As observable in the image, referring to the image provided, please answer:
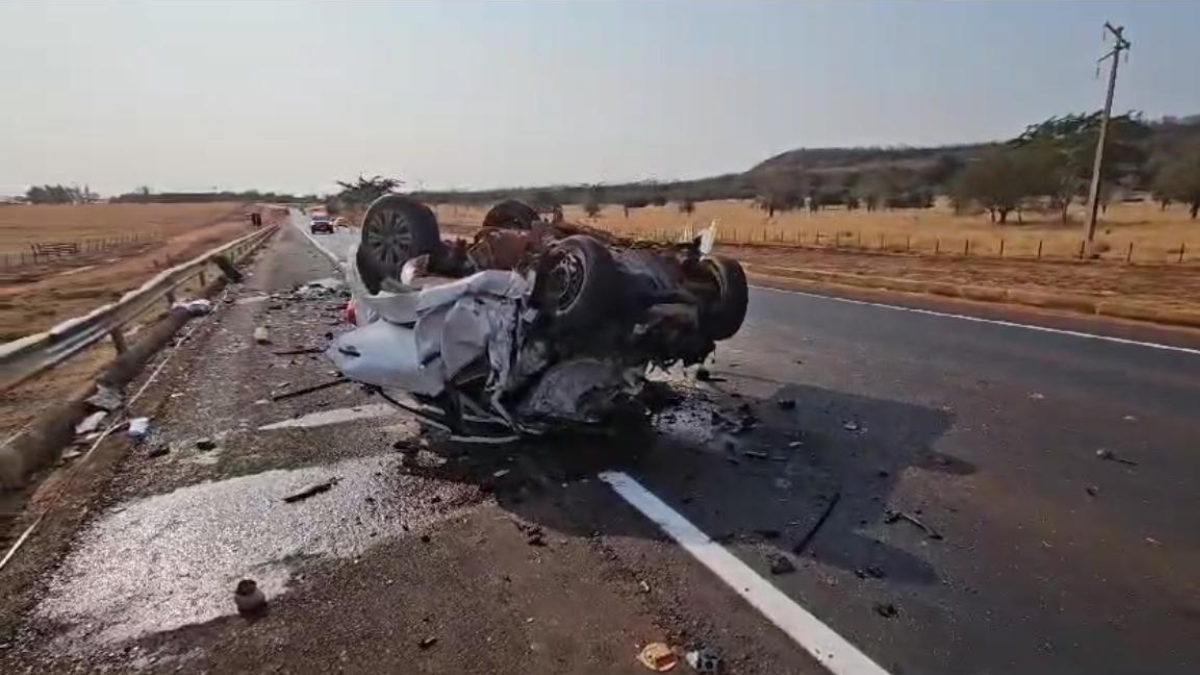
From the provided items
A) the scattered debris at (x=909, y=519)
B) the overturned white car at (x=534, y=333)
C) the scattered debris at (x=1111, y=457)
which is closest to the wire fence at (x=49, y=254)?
the overturned white car at (x=534, y=333)

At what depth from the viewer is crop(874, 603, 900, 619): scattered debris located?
2.99 m

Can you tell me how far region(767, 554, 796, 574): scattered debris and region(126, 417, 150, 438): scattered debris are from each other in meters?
4.60

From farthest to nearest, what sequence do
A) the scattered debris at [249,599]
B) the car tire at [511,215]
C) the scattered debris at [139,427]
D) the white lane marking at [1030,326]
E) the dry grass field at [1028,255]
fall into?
the dry grass field at [1028,255]
the white lane marking at [1030,326]
the car tire at [511,215]
the scattered debris at [139,427]
the scattered debris at [249,599]

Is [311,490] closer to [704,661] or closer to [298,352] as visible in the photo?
[704,661]

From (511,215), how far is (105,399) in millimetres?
3950

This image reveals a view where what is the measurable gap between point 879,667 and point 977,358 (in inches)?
249

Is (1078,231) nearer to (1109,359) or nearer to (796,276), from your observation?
(796,276)

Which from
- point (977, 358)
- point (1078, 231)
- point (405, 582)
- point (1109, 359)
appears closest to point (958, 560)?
point (405, 582)

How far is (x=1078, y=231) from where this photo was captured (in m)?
41.2

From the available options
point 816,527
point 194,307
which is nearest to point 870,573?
point 816,527

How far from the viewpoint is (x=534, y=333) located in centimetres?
496

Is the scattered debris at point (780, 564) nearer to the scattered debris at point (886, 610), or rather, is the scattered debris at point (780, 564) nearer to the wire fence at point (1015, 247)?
the scattered debris at point (886, 610)

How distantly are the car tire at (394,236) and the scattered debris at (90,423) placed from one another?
2324 millimetres

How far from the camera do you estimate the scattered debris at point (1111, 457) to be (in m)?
4.80
